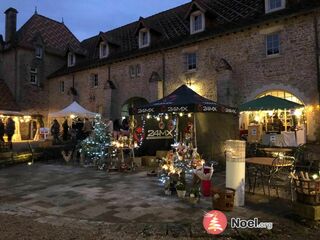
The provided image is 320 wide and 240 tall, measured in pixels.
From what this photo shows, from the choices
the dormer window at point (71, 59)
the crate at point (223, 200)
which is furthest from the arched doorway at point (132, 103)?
the crate at point (223, 200)

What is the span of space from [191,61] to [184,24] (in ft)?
11.6

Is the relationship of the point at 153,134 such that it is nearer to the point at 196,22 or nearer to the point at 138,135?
the point at 138,135

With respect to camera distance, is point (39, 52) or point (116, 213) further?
point (39, 52)

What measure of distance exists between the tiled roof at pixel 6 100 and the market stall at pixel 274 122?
1819 cm

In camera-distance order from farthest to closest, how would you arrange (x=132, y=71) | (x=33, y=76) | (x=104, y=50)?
(x=33, y=76) < (x=104, y=50) < (x=132, y=71)

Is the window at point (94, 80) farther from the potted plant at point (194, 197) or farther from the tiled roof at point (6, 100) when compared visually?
the potted plant at point (194, 197)

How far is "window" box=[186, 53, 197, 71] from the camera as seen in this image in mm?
18078

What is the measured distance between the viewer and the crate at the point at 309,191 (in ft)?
18.0

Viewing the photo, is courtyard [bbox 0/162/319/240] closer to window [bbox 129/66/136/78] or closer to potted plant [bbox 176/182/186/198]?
potted plant [bbox 176/182/186/198]

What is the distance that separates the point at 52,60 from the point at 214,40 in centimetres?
1751

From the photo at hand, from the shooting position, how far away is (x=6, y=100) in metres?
25.1

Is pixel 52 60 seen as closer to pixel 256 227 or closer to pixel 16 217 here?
pixel 16 217

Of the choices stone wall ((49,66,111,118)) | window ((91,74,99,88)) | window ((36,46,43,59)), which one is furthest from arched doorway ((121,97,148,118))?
window ((36,46,43,59))

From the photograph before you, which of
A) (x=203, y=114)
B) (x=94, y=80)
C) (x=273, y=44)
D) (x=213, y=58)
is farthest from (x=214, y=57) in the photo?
(x=94, y=80)
